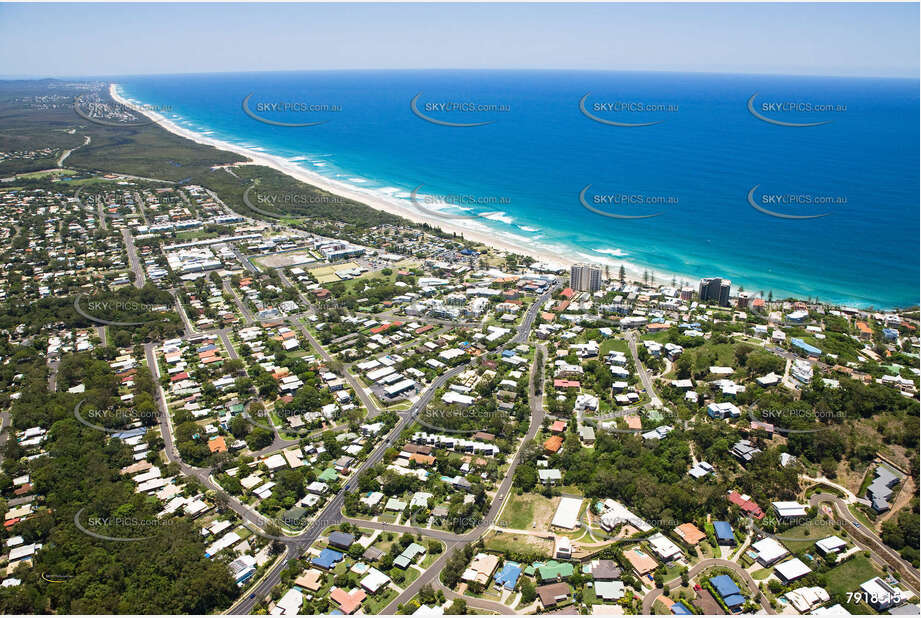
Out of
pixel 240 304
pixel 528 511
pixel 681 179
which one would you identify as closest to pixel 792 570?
pixel 528 511

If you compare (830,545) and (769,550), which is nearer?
(769,550)

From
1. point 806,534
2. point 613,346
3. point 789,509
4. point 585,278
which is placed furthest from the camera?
point 585,278

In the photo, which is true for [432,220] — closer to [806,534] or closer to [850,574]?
[806,534]

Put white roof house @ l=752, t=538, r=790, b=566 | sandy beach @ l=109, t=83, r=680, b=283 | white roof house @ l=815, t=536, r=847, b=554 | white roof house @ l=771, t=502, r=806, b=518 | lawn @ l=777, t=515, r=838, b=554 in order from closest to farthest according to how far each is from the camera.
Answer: white roof house @ l=752, t=538, r=790, b=566
white roof house @ l=815, t=536, r=847, b=554
lawn @ l=777, t=515, r=838, b=554
white roof house @ l=771, t=502, r=806, b=518
sandy beach @ l=109, t=83, r=680, b=283

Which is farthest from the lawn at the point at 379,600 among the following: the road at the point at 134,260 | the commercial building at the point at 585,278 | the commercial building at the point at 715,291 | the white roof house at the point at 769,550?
the road at the point at 134,260

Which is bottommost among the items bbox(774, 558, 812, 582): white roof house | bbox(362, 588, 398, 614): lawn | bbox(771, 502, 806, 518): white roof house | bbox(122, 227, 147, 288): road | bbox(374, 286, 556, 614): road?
bbox(362, 588, 398, 614): lawn

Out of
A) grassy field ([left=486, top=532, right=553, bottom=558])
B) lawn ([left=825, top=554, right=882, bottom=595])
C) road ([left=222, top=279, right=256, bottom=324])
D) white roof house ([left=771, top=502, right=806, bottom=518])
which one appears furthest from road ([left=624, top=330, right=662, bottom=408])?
road ([left=222, top=279, right=256, bottom=324])

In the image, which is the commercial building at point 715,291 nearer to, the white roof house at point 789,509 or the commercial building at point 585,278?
the commercial building at point 585,278

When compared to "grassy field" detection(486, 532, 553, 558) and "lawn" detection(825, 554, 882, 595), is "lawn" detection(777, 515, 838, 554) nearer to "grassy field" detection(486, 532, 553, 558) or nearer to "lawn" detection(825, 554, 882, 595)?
"lawn" detection(825, 554, 882, 595)
